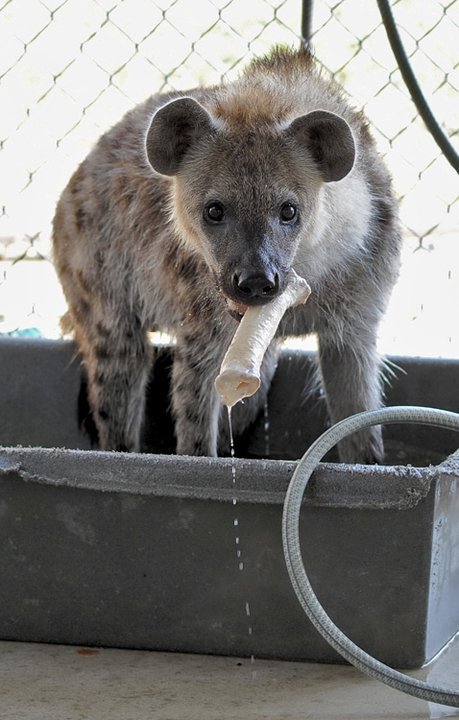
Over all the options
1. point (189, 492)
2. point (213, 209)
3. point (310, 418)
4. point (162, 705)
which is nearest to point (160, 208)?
point (213, 209)

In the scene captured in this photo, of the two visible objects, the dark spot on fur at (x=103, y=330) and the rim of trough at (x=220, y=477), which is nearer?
the rim of trough at (x=220, y=477)

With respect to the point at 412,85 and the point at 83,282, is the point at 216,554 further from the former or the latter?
the point at 412,85

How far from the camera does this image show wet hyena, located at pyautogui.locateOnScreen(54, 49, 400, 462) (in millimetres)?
2162

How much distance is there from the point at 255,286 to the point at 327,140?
15.3 inches

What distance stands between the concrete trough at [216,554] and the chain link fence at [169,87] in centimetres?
240

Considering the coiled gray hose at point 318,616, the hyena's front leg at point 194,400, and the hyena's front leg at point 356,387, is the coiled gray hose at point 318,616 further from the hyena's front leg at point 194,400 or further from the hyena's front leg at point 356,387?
the hyena's front leg at point 356,387

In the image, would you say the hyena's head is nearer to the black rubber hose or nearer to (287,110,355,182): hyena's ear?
(287,110,355,182): hyena's ear

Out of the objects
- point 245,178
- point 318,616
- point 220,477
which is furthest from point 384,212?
point 318,616

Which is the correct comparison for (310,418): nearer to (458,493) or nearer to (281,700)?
(458,493)

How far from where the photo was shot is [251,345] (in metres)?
1.89

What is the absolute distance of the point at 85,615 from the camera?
202 cm

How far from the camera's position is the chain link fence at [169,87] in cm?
455

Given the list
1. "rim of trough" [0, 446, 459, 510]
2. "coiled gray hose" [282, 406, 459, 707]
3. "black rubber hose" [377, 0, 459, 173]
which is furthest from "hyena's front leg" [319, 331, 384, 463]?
"coiled gray hose" [282, 406, 459, 707]

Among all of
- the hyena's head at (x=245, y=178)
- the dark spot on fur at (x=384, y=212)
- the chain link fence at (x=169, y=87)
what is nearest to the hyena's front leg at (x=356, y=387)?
the dark spot on fur at (x=384, y=212)
